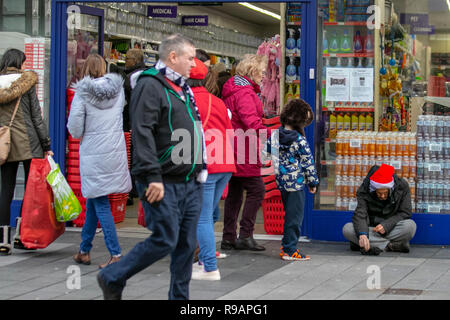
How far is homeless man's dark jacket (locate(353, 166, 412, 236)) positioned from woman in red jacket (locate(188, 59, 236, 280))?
1.84 metres

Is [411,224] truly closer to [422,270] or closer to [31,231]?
[422,270]

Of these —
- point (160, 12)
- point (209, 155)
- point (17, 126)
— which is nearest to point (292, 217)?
point (209, 155)

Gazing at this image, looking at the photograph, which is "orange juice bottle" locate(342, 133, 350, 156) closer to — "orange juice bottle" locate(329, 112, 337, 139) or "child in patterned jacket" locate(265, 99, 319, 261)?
"orange juice bottle" locate(329, 112, 337, 139)

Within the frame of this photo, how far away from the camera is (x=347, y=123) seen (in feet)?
28.2

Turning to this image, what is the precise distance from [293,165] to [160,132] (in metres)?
2.58

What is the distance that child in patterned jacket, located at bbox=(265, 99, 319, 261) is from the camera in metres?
7.37

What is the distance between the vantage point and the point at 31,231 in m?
7.55

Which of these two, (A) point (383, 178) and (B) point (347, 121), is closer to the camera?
(A) point (383, 178)

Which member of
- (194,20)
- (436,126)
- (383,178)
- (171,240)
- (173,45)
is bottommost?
(171,240)

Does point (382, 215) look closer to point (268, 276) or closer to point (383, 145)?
point (383, 145)

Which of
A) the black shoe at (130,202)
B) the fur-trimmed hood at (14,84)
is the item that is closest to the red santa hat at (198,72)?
the fur-trimmed hood at (14,84)

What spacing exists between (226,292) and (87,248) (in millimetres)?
1615

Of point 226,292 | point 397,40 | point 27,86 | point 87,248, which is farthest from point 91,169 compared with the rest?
point 397,40

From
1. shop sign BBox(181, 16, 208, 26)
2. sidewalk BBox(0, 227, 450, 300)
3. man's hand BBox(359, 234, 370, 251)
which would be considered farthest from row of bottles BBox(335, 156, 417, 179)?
shop sign BBox(181, 16, 208, 26)
